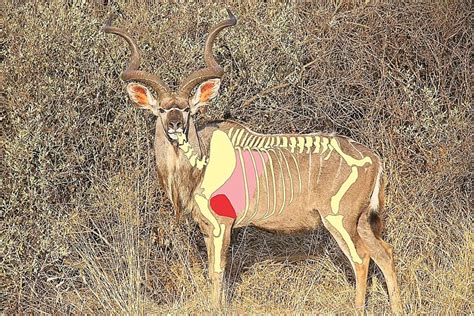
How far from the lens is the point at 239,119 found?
6.99m

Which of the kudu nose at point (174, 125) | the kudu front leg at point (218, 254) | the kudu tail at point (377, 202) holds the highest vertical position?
the kudu nose at point (174, 125)

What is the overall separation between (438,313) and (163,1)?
2973 mm

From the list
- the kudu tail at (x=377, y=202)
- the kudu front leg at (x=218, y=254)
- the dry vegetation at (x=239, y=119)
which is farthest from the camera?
the dry vegetation at (x=239, y=119)

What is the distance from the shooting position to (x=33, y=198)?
20.3 ft

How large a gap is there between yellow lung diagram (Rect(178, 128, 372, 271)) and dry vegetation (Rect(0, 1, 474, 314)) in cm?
51

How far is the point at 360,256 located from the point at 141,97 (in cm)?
163

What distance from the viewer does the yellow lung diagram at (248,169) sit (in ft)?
19.7

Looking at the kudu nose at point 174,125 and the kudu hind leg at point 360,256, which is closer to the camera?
the kudu nose at point 174,125

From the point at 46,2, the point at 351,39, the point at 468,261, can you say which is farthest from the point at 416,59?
the point at 46,2

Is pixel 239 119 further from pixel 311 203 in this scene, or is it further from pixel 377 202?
pixel 377 202

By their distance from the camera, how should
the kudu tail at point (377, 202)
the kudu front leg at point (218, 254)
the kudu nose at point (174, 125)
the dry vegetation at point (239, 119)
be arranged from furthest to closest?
the dry vegetation at point (239, 119) → the kudu tail at point (377, 202) → the kudu front leg at point (218, 254) → the kudu nose at point (174, 125)

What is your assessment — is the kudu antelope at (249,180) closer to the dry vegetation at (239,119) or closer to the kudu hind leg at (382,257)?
the kudu hind leg at (382,257)

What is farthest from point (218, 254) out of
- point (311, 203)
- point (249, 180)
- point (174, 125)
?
point (174, 125)

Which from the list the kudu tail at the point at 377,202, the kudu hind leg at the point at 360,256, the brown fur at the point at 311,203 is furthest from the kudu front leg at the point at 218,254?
A: the kudu tail at the point at 377,202
